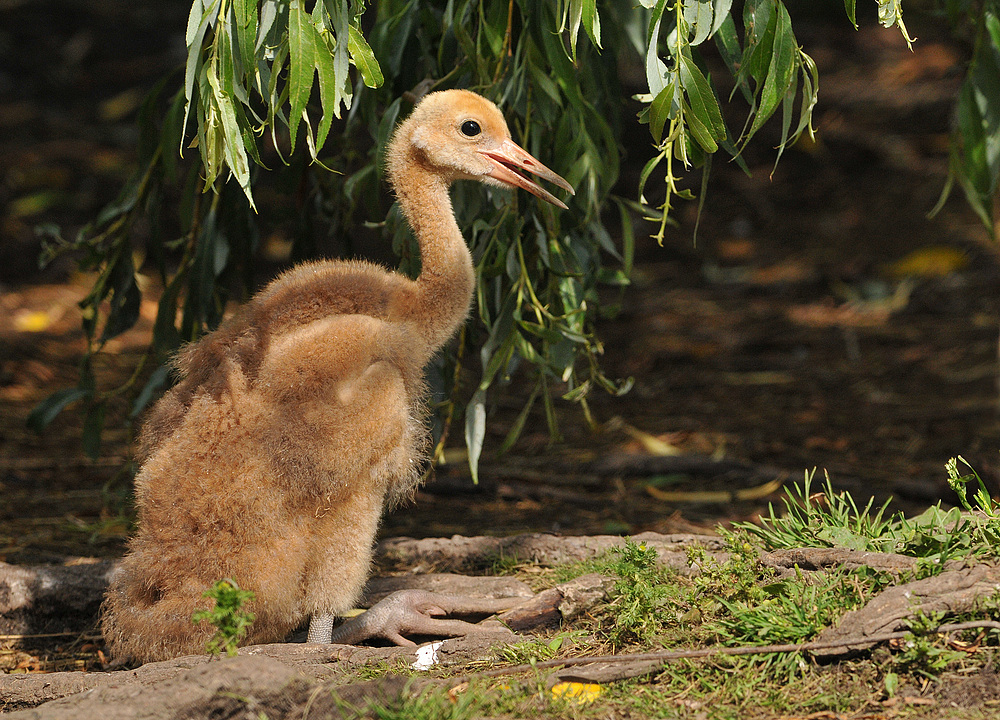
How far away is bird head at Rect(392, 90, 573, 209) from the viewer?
396 centimetres

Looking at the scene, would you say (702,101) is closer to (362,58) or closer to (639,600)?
(362,58)

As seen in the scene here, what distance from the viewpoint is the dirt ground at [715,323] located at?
5.71 meters

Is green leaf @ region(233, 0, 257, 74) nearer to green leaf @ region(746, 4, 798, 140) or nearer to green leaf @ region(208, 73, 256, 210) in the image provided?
green leaf @ region(208, 73, 256, 210)

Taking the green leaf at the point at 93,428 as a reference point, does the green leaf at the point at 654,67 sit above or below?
above

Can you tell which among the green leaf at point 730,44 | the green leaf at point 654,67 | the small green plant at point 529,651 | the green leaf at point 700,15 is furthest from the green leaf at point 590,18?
the small green plant at point 529,651

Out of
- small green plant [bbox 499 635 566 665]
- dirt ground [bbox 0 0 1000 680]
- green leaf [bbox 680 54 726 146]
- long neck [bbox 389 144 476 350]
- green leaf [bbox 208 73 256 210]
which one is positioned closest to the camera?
green leaf [bbox 208 73 256 210]

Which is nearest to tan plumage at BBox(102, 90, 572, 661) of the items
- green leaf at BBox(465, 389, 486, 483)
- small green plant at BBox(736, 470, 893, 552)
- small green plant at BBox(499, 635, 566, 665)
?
green leaf at BBox(465, 389, 486, 483)

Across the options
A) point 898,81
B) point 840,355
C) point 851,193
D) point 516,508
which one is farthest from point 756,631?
point 898,81

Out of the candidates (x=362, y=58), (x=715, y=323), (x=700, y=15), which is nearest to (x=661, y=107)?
(x=700, y=15)

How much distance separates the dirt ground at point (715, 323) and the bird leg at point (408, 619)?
140 cm

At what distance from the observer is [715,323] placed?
8484 mm

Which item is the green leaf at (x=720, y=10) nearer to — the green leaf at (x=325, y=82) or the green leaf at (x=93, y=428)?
the green leaf at (x=325, y=82)

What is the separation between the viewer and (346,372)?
3641 millimetres

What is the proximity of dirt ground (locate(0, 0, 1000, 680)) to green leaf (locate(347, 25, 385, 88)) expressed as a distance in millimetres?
2476
